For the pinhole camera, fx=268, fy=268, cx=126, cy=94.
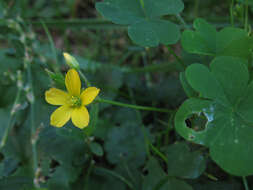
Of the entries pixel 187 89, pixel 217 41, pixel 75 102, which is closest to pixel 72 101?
pixel 75 102

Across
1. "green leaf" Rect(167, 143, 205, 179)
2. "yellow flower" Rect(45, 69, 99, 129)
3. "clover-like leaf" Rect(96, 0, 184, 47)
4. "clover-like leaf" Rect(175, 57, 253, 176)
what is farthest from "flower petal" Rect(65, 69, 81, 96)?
"green leaf" Rect(167, 143, 205, 179)

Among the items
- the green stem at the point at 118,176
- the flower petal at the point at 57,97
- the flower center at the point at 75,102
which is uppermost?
the flower petal at the point at 57,97

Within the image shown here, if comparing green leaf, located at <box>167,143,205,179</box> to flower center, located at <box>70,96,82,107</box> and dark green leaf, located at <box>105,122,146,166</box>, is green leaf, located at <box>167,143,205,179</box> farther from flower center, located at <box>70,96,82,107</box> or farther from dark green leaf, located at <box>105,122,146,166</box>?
flower center, located at <box>70,96,82,107</box>

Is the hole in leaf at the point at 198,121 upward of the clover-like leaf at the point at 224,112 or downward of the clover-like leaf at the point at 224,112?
downward

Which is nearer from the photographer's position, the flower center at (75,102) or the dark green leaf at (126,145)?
the flower center at (75,102)

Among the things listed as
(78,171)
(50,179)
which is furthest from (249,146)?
(50,179)

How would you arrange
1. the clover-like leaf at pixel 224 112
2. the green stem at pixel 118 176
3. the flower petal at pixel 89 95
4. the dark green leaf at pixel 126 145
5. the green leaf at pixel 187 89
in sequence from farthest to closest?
the dark green leaf at pixel 126 145 → the green stem at pixel 118 176 → the green leaf at pixel 187 89 → the flower petal at pixel 89 95 → the clover-like leaf at pixel 224 112

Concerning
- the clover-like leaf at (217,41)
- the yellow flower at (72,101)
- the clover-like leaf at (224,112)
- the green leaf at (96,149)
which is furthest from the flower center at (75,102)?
the clover-like leaf at (217,41)

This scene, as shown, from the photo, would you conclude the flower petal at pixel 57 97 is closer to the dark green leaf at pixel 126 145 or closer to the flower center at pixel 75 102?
the flower center at pixel 75 102
